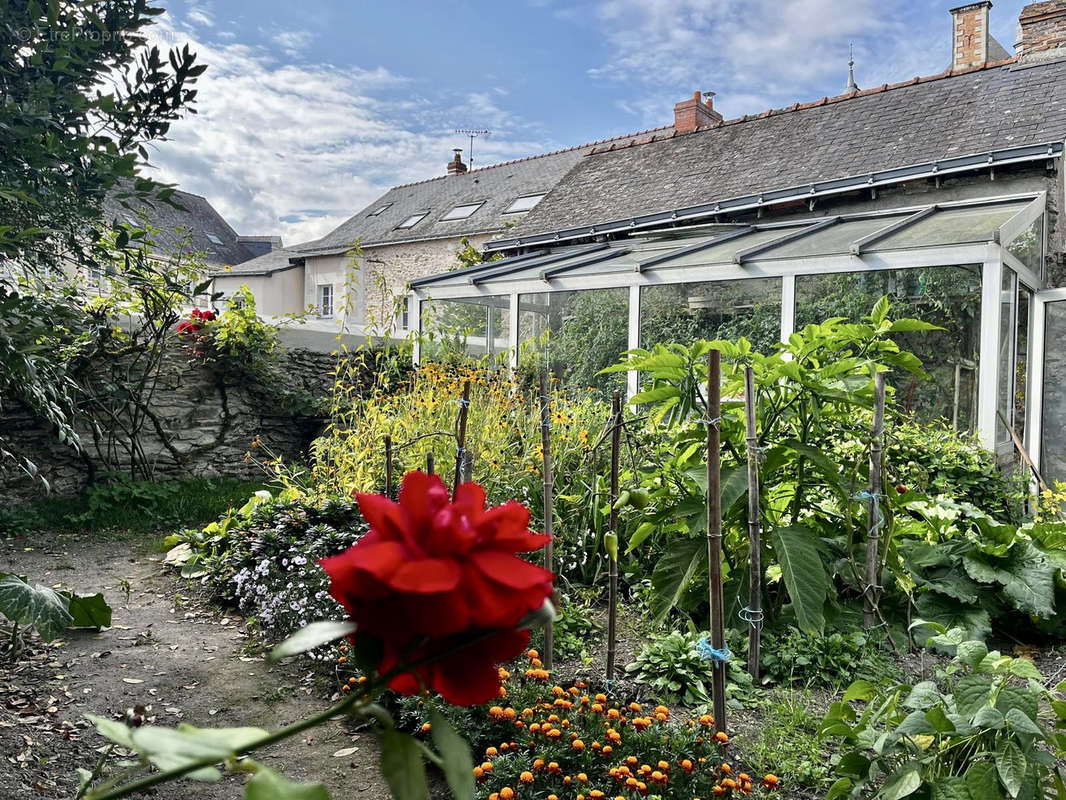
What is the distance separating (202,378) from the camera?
7.64 m

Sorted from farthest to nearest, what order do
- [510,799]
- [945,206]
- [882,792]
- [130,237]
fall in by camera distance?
[945,206]
[130,237]
[510,799]
[882,792]

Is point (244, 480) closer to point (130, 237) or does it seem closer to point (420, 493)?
point (130, 237)

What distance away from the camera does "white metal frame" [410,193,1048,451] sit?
5.81m

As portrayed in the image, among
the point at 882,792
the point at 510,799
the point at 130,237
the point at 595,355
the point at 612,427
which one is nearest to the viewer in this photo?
the point at 882,792

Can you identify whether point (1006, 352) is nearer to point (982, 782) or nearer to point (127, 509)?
point (982, 782)

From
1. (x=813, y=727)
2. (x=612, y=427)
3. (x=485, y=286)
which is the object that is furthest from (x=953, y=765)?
(x=485, y=286)

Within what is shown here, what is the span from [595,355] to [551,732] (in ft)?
19.9

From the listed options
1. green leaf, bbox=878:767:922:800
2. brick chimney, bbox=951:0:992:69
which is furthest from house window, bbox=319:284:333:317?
green leaf, bbox=878:767:922:800

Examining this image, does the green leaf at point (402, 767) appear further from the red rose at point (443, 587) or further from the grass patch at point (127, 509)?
the grass patch at point (127, 509)

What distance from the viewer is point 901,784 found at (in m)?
1.77

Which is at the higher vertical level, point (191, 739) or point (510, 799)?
point (191, 739)

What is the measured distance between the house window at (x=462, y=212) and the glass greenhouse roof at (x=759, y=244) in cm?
700

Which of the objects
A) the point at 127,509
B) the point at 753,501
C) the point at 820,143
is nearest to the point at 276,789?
the point at 753,501

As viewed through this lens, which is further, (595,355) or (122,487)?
(595,355)
